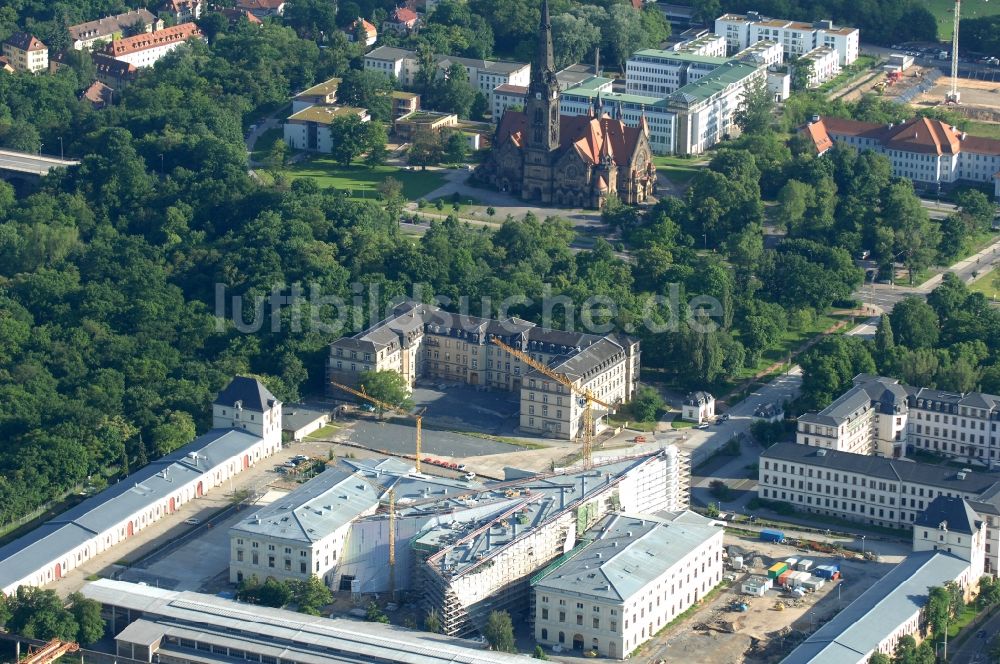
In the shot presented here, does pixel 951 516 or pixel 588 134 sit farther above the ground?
pixel 588 134

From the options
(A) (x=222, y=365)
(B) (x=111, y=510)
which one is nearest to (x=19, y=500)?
(B) (x=111, y=510)

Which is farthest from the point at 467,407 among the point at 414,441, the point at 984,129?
the point at 984,129

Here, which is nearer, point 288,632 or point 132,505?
point 288,632

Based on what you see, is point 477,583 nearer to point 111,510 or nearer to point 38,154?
point 111,510

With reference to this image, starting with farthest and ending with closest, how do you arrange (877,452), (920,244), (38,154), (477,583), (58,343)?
1. (38,154)
2. (920,244)
3. (58,343)
4. (877,452)
5. (477,583)

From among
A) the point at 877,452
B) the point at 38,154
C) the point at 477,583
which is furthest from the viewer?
the point at 38,154

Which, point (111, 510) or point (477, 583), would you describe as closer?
point (477, 583)

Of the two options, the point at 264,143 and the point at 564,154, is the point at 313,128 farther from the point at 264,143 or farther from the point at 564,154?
the point at 564,154

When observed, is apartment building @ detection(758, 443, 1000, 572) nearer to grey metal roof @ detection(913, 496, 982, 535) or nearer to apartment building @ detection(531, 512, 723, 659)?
grey metal roof @ detection(913, 496, 982, 535)
